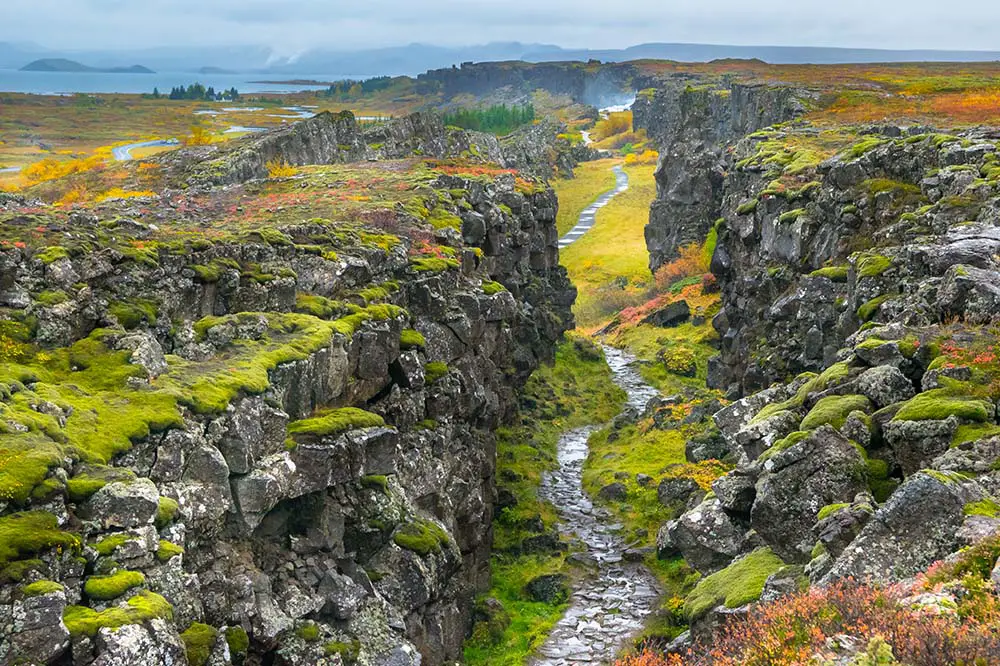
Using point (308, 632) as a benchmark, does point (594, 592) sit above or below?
below

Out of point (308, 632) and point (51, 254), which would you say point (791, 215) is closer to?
point (308, 632)

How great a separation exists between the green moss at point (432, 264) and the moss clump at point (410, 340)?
697cm

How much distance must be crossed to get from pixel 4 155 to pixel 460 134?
222ft

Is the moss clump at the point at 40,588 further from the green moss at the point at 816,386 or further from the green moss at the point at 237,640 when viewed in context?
the green moss at the point at 816,386

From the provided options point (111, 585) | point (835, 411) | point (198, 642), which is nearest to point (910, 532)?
point (835, 411)

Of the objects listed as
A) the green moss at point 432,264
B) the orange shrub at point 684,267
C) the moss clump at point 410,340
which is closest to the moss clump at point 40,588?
the moss clump at point 410,340

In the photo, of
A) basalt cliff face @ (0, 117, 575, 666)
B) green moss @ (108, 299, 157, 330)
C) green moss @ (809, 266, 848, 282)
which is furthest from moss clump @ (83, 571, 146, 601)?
green moss @ (809, 266, 848, 282)

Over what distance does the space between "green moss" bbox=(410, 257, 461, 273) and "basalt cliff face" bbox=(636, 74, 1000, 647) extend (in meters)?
19.9

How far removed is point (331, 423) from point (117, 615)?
1402 cm

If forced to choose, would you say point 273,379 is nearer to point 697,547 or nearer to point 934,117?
point 697,547

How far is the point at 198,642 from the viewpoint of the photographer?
2358 centimetres

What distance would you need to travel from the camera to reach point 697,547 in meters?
34.3

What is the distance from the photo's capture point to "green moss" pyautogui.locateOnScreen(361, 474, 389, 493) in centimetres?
3654

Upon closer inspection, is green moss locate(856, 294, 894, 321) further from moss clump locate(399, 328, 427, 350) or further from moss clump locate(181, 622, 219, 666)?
moss clump locate(181, 622, 219, 666)
